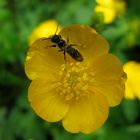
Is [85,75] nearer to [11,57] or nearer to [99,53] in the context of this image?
[99,53]

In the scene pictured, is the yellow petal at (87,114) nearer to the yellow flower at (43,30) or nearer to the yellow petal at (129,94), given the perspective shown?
the yellow petal at (129,94)

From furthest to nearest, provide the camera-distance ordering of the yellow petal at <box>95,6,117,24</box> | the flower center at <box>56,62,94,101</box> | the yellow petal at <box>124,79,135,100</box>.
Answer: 1. the yellow petal at <box>124,79,135,100</box>
2. the yellow petal at <box>95,6,117,24</box>
3. the flower center at <box>56,62,94,101</box>

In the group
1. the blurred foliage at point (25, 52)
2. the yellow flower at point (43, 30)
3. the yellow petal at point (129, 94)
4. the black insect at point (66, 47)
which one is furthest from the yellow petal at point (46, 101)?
the yellow flower at point (43, 30)

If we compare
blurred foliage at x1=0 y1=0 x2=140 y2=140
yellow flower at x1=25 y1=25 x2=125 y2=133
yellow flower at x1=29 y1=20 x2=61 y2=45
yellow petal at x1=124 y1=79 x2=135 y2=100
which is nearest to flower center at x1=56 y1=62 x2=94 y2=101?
yellow flower at x1=25 y1=25 x2=125 y2=133

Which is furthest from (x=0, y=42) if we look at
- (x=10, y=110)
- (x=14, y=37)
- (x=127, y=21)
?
(x=127, y=21)

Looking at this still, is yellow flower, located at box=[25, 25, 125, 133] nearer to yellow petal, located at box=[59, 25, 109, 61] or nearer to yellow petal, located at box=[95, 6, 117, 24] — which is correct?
yellow petal, located at box=[59, 25, 109, 61]

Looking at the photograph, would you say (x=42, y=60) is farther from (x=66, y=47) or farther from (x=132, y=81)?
(x=132, y=81)
